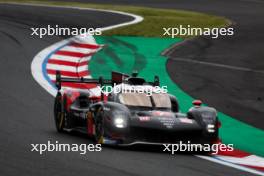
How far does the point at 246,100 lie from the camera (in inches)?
777

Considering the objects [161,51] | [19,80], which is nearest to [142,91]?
[19,80]

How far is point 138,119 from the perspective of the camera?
14.7 meters

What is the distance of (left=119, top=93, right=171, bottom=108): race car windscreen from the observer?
15508 millimetres

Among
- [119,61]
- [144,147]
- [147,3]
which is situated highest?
[147,3]

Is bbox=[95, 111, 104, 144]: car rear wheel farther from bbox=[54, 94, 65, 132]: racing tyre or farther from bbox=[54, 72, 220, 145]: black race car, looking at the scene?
bbox=[54, 94, 65, 132]: racing tyre

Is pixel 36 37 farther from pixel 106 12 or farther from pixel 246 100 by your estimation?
pixel 246 100

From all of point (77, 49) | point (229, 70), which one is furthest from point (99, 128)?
point (77, 49)

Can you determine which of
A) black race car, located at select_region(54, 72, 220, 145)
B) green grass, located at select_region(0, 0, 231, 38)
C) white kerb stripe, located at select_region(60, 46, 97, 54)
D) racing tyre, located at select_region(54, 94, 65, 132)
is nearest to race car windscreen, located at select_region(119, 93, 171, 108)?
black race car, located at select_region(54, 72, 220, 145)

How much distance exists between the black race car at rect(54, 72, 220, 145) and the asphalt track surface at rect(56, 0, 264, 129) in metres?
2.69

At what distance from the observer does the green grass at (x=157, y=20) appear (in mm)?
30352

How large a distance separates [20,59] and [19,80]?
336cm

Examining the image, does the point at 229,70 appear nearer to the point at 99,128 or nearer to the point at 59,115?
the point at 59,115

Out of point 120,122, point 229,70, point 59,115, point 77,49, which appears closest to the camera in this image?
point 120,122

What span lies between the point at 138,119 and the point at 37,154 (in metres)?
2.19
